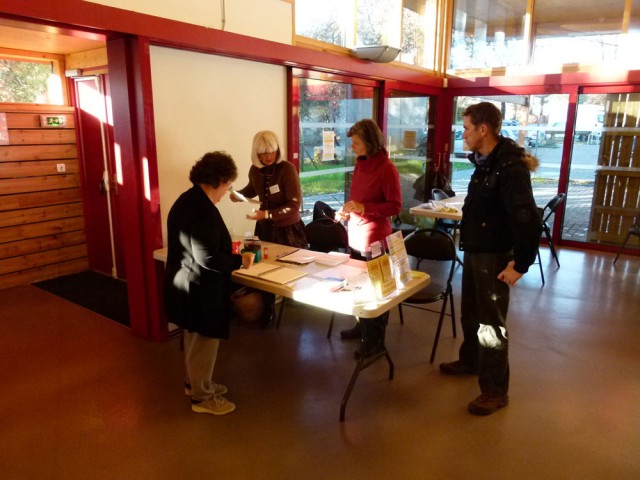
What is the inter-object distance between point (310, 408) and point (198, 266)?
104 centimetres

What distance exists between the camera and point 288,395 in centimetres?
285

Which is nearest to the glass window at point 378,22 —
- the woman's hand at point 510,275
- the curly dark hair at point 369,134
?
the curly dark hair at point 369,134

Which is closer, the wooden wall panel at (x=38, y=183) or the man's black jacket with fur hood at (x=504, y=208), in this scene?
the man's black jacket with fur hood at (x=504, y=208)

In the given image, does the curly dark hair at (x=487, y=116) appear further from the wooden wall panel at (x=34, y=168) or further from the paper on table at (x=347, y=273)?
the wooden wall panel at (x=34, y=168)

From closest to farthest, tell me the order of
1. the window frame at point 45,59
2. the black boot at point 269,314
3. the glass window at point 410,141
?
the black boot at point 269,314 → the window frame at point 45,59 → the glass window at point 410,141

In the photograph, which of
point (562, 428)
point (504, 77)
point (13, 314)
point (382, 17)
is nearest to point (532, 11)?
point (504, 77)

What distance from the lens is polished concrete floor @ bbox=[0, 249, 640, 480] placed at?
2.27 m

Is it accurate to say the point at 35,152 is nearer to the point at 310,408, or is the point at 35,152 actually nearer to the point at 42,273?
the point at 42,273

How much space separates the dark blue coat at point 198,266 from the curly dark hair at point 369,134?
1.09m

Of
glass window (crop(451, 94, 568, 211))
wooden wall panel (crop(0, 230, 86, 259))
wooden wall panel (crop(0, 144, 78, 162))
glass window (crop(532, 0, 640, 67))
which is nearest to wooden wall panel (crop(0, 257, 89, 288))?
wooden wall panel (crop(0, 230, 86, 259))

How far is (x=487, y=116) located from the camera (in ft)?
7.95

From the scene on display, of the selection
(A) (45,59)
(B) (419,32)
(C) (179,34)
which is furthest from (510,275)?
(B) (419,32)

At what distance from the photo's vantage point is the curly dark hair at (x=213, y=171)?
2.32 metres

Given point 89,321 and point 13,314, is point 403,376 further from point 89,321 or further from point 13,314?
point 13,314
